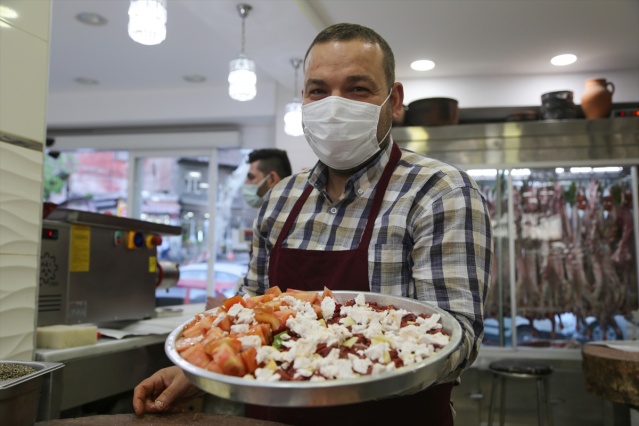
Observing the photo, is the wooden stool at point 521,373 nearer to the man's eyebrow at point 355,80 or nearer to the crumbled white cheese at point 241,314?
the man's eyebrow at point 355,80

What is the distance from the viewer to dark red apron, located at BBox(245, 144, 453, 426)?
3.85 ft

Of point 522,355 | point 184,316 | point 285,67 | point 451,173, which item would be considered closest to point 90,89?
point 285,67

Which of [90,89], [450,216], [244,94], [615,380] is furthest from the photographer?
[90,89]

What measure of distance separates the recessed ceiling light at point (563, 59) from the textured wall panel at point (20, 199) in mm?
4271

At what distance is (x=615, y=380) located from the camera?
2766mm

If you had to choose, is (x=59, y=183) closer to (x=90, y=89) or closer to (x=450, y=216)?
(x=90, y=89)

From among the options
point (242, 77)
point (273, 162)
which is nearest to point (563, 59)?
point (273, 162)

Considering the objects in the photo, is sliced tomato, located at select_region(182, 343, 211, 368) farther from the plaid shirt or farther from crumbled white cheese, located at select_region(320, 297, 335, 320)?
the plaid shirt

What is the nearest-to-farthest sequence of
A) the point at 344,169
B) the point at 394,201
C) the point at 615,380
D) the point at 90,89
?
the point at 394,201, the point at 344,169, the point at 615,380, the point at 90,89

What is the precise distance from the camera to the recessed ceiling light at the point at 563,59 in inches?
178

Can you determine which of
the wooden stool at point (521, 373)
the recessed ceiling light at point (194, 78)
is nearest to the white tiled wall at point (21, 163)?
the wooden stool at point (521, 373)

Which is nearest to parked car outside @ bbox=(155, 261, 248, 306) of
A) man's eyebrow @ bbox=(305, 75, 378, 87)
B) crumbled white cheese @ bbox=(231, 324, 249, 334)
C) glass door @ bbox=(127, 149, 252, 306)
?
glass door @ bbox=(127, 149, 252, 306)

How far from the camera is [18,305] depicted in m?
1.79

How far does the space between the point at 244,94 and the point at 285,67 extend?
1509mm
